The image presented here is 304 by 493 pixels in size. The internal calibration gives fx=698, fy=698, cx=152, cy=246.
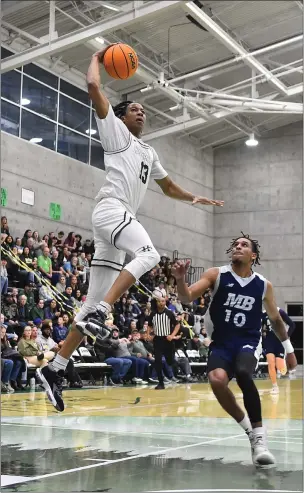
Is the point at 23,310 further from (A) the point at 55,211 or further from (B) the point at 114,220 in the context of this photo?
(B) the point at 114,220

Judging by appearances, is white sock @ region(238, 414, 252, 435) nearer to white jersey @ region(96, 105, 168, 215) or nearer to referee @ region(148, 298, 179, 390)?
white jersey @ region(96, 105, 168, 215)

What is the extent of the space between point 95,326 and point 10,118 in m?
17.6

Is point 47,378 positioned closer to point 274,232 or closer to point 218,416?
point 218,416

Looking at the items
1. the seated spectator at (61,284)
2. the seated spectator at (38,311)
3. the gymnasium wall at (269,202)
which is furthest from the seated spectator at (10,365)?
the gymnasium wall at (269,202)

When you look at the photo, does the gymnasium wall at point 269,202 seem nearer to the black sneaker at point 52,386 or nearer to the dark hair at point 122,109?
the dark hair at point 122,109

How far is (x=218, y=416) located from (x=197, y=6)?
14.7 metres

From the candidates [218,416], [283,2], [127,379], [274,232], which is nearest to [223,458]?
[218,416]

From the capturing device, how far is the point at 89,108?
82.7 feet

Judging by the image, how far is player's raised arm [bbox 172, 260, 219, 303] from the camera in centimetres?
435

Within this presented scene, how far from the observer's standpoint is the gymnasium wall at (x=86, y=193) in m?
21.8

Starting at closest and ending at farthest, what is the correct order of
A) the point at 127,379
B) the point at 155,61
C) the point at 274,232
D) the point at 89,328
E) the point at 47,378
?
1. the point at 89,328
2. the point at 47,378
3. the point at 127,379
4. the point at 155,61
5. the point at 274,232

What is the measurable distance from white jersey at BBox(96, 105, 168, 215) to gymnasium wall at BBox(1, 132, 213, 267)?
1548cm

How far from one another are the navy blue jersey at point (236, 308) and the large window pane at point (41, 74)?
18.4 meters

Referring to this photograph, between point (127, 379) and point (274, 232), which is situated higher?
point (274, 232)
